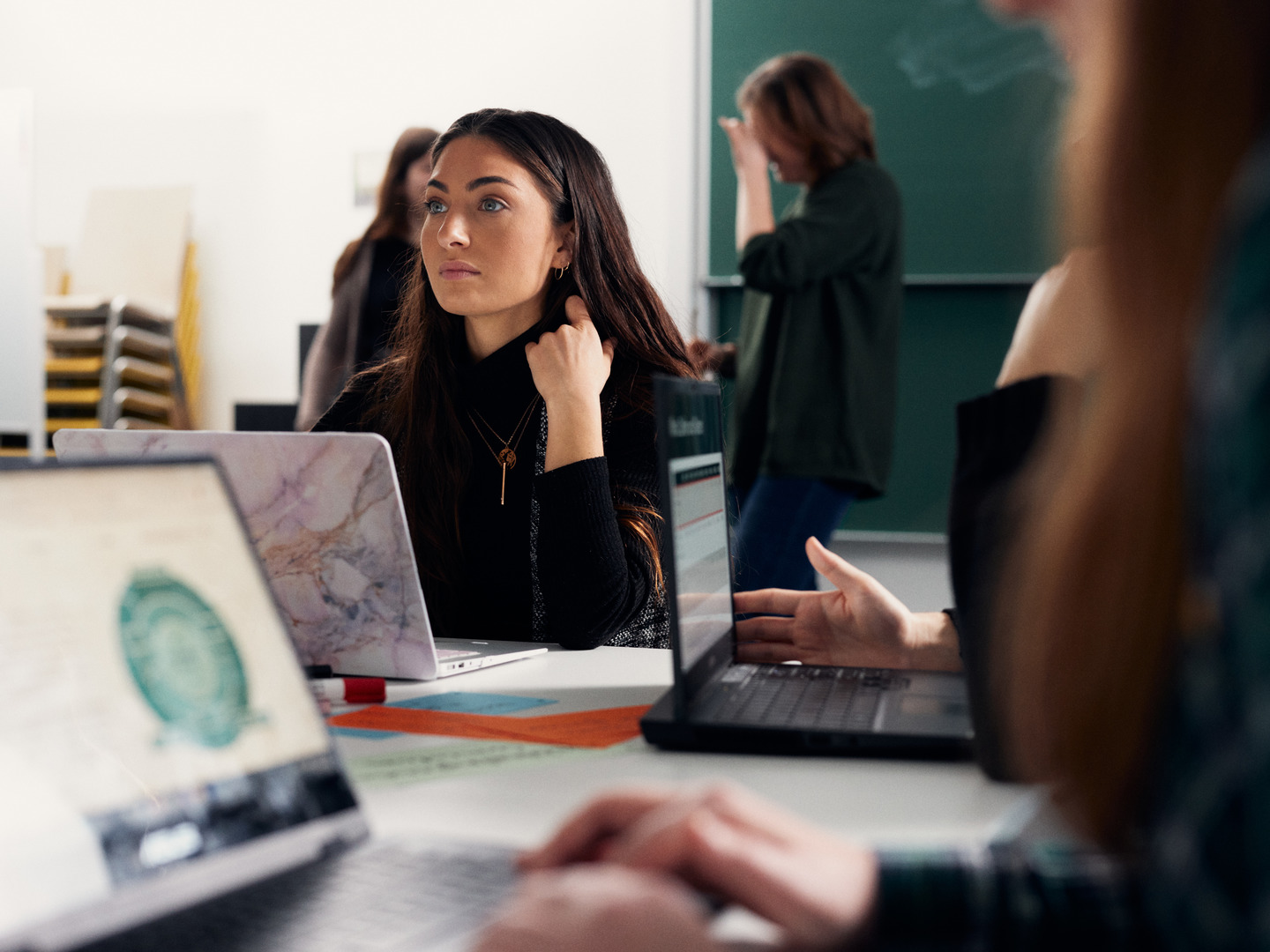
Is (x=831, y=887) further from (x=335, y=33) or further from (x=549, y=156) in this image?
Result: (x=335, y=33)

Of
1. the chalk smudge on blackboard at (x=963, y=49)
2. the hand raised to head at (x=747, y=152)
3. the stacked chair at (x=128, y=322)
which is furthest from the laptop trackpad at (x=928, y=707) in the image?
the stacked chair at (x=128, y=322)

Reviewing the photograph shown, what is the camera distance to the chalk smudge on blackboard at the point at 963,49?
11.6ft

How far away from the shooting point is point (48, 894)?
50cm

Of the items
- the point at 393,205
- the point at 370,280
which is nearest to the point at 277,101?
the point at 393,205

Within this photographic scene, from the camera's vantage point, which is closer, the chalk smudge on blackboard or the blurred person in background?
the blurred person in background

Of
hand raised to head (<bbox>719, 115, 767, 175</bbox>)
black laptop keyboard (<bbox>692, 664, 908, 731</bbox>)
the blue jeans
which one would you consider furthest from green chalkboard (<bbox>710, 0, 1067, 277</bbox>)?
black laptop keyboard (<bbox>692, 664, 908, 731</bbox>)

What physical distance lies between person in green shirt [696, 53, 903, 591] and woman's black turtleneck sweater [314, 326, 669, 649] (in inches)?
37.1

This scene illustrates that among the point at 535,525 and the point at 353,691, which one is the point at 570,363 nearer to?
the point at 535,525

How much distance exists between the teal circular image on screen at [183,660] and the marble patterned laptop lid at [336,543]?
422 millimetres

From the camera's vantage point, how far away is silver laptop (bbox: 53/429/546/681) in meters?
1.04

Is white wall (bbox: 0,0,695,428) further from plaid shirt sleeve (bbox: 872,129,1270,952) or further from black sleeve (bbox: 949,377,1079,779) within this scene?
plaid shirt sleeve (bbox: 872,129,1270,952)

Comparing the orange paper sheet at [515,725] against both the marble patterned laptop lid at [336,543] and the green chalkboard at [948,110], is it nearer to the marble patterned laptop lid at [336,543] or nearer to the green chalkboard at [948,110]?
the marble patterned laptop lid at [336,543]

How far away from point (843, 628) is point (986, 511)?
0.33m

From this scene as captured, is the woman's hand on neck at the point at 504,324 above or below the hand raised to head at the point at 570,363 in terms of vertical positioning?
above
